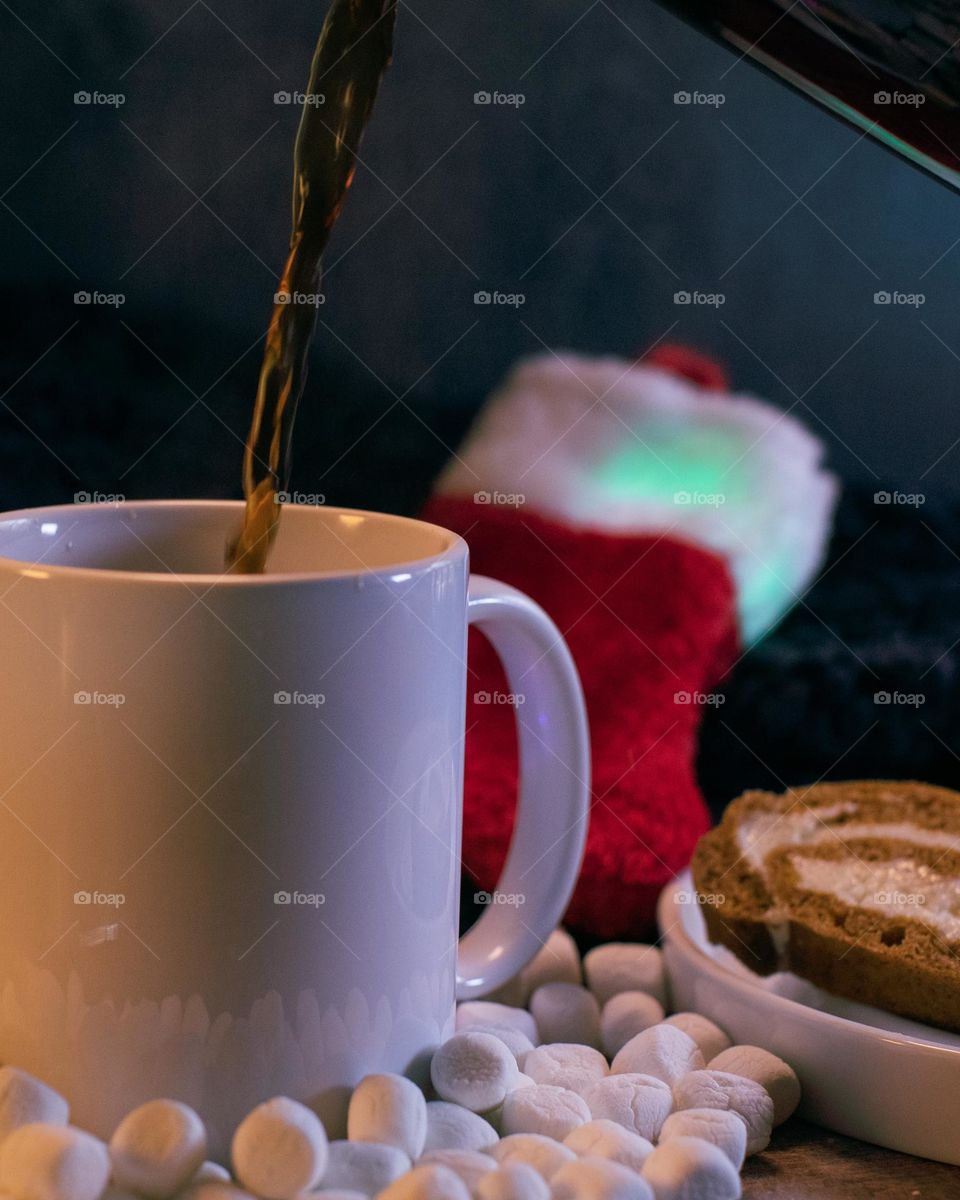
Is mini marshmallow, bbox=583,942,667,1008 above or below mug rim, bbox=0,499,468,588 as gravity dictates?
below

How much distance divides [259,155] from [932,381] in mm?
439

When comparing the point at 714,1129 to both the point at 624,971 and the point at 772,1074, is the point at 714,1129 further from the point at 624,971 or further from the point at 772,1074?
the point at 624,971

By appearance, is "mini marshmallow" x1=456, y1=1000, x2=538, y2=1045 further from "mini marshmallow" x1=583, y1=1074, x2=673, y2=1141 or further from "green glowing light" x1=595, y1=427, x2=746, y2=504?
"green glowing light" x1=595, y1=427, x2=746, y2=504

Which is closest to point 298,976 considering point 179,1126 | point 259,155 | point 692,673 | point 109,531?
point 179,1126

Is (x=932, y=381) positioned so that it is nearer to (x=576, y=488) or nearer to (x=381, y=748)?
(x=576, y=488)

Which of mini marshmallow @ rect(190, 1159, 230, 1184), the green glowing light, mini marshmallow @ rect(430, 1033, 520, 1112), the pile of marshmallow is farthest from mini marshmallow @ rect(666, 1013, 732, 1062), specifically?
the green glowing light

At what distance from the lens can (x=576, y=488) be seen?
0.79 meters

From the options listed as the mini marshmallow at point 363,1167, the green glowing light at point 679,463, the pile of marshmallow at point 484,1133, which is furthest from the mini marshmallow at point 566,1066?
the green glowing light at point 679,463

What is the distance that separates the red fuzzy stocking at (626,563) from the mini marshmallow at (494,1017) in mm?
110

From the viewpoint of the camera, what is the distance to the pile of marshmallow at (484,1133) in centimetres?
40

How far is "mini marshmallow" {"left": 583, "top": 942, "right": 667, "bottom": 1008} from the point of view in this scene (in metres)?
0.61

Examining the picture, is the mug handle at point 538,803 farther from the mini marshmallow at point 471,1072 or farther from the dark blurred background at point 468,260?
the dark blurred background at point 468,260

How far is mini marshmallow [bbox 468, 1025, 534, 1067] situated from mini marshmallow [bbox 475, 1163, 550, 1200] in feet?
0.39

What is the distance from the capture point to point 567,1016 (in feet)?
1.92
